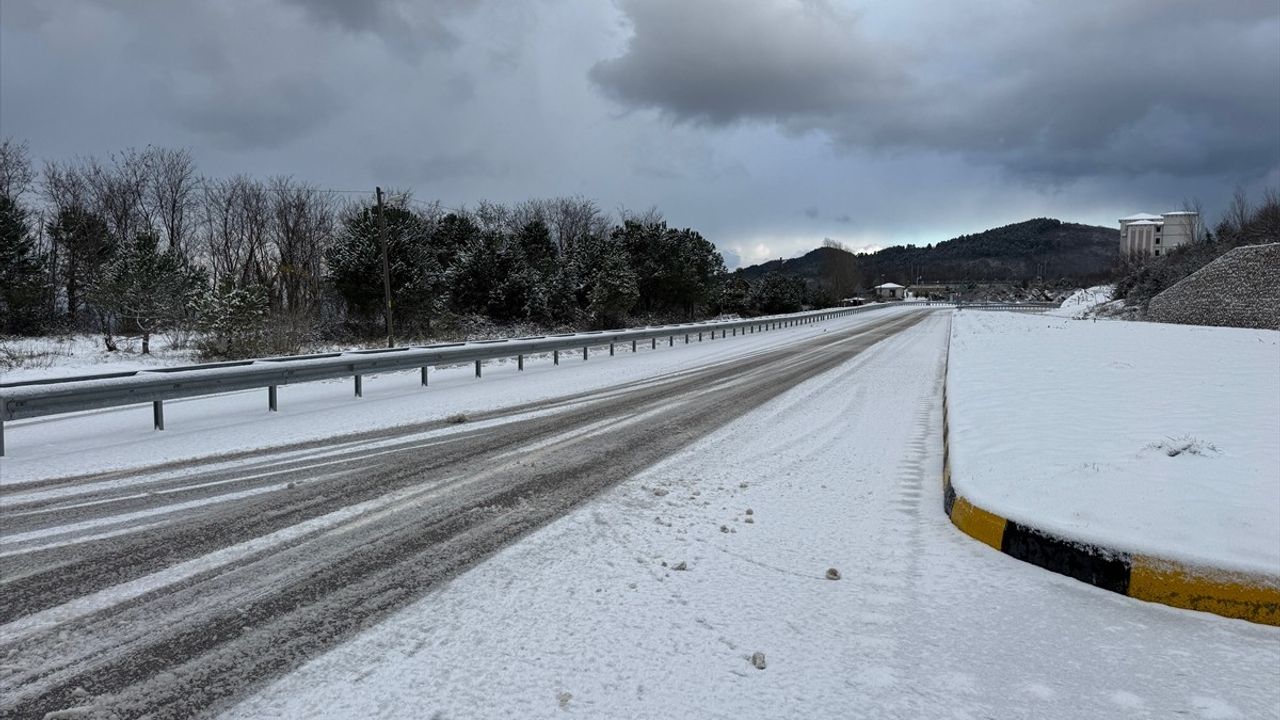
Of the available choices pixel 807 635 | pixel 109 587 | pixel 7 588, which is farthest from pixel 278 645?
pixel 807 635

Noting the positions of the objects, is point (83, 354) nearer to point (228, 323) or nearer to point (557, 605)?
point (228, 323)

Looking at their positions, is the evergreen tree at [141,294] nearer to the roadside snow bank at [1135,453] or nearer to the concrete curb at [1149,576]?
the roadside snow bank at [1135,453]

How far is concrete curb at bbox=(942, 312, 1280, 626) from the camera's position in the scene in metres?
3.39

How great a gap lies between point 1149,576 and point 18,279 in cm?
4359

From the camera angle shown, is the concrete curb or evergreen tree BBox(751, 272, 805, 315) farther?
evergreen tree BBox(751, 272, 805, 315)

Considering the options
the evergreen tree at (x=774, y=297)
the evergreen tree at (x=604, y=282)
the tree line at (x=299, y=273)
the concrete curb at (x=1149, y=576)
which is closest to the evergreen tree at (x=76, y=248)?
the tree line at (x=299, y=273)

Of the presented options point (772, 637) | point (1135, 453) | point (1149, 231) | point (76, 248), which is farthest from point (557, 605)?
point (1149, 231)

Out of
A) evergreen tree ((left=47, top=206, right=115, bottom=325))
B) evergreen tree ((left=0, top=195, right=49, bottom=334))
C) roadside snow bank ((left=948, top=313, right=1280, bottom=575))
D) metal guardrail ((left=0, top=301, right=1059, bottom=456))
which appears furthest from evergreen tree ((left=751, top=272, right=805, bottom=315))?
roadside snow bank ((left=948, top=313, right=1280, bottom=575))

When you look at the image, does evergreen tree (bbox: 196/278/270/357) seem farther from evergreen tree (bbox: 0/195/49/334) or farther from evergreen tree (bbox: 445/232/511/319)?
evergreen tree (bbox: 445/232/511/319)

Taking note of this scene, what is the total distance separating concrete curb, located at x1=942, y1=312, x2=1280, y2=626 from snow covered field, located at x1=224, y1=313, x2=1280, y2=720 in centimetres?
10

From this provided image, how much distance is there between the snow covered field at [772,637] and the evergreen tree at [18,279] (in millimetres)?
39566

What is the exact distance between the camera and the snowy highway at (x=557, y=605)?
261 cm

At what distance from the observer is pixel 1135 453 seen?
576 centimetres

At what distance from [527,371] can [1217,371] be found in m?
14.7
